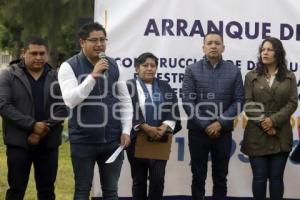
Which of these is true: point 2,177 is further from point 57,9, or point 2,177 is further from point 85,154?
point 57,9

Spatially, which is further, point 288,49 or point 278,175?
point 288,49

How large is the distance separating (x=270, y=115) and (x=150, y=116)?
1098 mm

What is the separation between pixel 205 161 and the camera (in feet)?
17.6

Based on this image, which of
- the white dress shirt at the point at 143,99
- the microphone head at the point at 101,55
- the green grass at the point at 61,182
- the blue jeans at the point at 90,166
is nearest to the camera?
the microphone head at the point at 101,55

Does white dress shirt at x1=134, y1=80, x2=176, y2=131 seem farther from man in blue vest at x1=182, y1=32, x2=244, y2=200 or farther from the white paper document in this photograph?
the white paper document

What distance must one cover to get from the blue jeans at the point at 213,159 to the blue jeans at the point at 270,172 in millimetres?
277

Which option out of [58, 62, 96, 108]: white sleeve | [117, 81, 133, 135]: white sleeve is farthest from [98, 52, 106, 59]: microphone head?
[117, 81, 133, 135]: white sleeve

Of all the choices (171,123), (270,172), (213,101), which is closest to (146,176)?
(171,123)

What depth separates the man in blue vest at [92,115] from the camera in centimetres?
437

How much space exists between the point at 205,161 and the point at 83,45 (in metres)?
1.72

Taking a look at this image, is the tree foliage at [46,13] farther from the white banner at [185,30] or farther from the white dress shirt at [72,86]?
the white dress shirt at [72,86]

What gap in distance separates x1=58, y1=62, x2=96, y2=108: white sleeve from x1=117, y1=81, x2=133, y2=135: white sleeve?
444 millimetres

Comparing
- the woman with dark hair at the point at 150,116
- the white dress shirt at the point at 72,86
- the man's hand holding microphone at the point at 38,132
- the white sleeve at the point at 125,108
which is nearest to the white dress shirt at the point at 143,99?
the woman with dark hair at the point at 150,116

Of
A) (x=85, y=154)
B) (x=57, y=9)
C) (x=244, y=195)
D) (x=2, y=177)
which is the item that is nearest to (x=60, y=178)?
(x=2, y=177)
